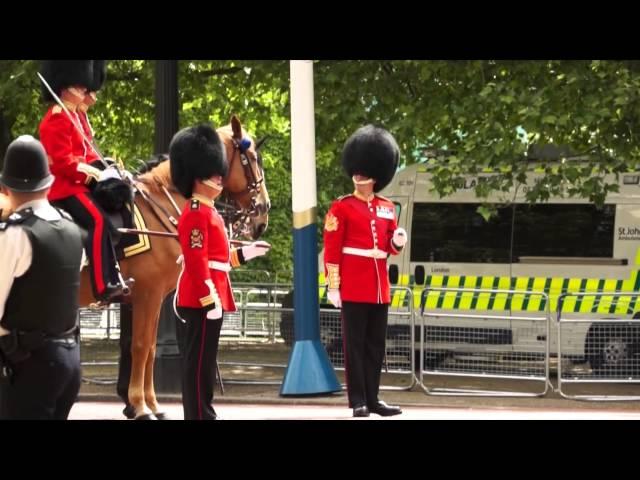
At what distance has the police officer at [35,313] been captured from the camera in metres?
6.75

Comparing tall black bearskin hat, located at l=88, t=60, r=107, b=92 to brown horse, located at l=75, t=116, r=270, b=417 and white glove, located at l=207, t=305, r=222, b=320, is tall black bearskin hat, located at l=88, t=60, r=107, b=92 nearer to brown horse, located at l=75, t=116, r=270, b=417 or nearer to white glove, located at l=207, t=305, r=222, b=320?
brown horse, located at l=75, t=116, r=270, b=417

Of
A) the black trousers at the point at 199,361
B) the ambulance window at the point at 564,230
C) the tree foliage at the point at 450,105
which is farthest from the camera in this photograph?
the ambulance window at the point at 564,230

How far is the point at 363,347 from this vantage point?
10.2 meters

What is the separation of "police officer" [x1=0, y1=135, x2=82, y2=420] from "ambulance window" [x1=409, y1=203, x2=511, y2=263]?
11397mm

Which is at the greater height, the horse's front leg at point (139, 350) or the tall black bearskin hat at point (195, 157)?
the tall black bearskin hat at point (195, 157)

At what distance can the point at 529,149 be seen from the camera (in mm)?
15227

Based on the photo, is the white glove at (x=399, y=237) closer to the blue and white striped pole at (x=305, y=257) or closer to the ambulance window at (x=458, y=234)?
the blue and white striped pole at (x=305, y=257)

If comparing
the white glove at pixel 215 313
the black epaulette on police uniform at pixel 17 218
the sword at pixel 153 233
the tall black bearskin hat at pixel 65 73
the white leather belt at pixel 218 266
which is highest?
the tall black bearskin hat at pixel 65 73

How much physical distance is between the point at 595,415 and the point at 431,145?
515cm

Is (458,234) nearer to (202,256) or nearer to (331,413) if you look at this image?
(331,413)

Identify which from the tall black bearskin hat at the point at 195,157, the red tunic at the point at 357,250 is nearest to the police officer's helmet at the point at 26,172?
the tall black bearskin hat at the point at 195,157

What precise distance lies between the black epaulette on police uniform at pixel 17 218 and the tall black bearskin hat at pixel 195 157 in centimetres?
248
